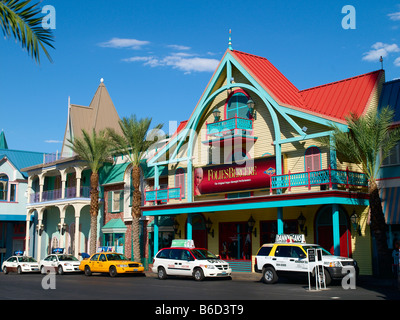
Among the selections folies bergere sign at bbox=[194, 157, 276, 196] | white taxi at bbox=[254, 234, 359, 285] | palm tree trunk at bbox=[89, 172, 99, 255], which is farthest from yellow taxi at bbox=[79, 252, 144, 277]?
white taxi at bbox=[254, 234, 359, 285]

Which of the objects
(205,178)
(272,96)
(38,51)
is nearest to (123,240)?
(205,178)

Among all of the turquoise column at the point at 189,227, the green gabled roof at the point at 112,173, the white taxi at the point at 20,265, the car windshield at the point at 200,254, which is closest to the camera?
the car windshield at the point at 200,254

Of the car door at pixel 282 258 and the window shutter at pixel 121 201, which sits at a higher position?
the window shutter at pixel 121 201

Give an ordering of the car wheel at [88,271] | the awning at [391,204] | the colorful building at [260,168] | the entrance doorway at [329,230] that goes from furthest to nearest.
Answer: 1. the car wheel at [88,271]
2. the entrance doorway at [329,230]
3. the colorful building at [260,168]
4. the awning at [391,204]

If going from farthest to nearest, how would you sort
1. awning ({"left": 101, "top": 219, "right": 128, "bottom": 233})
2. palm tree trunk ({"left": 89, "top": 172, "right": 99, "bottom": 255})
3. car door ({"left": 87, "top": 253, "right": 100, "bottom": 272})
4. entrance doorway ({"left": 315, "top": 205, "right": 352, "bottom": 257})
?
awning ({"left": 101, "top": 219, "right": 128, "bottom": 233}) → palm tree trunk ({"left": 89, "top": 172, "right": 99, "bottom": 255}) → car door ({"left": 87, "top": 253, "right": 100, "bottom": 272}) → entrance doorway ({"left": 315, "top": 205, "right": 352, "bottom": 257})

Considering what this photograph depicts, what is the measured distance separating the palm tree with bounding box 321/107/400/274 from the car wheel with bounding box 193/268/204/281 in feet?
25.8

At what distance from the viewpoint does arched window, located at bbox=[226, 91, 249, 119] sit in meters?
29.6

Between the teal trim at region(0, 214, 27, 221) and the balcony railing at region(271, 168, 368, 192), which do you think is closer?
the balcony railing at region(271, 168, 368, 192)

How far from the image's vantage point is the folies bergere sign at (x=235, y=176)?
1061 inches

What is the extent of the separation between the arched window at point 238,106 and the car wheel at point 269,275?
35.2 feet

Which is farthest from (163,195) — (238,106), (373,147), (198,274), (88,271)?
(373,147)

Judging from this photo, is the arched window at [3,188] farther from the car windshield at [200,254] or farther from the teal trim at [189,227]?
the car windshield at [200,254]

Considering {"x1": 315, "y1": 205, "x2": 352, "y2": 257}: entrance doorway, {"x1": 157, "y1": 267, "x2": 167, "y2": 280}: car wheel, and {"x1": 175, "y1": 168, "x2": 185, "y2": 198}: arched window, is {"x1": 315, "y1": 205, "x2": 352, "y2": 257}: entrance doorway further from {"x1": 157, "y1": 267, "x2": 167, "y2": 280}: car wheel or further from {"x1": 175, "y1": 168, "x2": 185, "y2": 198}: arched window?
{"x1": 175, "y1": 168, "x2": 185, "y2": 198}: arched window

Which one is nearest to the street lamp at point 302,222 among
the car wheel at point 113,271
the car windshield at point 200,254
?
the car windshield at point 200,254
